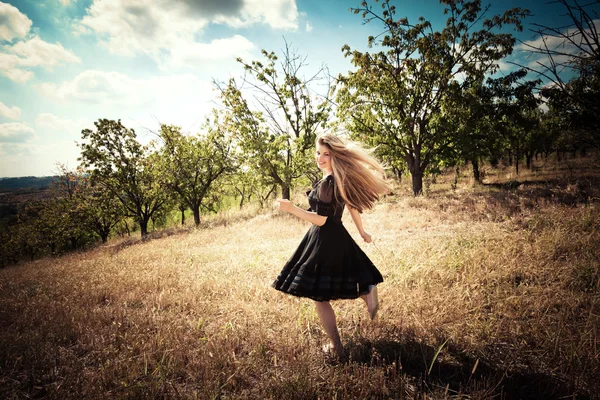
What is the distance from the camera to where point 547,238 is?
4930 mm

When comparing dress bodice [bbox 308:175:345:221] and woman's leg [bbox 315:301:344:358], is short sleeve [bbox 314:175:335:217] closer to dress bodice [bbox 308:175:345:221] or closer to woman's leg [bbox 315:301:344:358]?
dress bodice [bbox 308:175:345:221]

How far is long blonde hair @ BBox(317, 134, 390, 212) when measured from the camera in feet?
9.39

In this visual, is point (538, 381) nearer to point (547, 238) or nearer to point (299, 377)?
point (299, 377)

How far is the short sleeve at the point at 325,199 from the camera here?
2.61 meters

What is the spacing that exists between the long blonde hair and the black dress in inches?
7.2

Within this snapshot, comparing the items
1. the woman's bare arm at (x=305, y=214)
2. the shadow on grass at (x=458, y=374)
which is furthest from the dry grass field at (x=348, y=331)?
the woman's bare arm at (x=305, y=214)

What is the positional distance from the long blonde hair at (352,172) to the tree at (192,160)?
18.7m

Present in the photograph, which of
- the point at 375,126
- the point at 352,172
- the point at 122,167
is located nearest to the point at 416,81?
the point at 375,126

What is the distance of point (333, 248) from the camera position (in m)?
2.55

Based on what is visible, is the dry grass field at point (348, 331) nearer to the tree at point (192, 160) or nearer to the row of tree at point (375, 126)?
the row of tree at point (375, 126)

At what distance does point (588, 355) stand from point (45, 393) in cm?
534

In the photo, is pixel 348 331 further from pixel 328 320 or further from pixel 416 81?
pixel 416 81

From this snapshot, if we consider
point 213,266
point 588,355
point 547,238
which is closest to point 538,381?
point 588,355

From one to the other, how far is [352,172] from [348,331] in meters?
2.10
